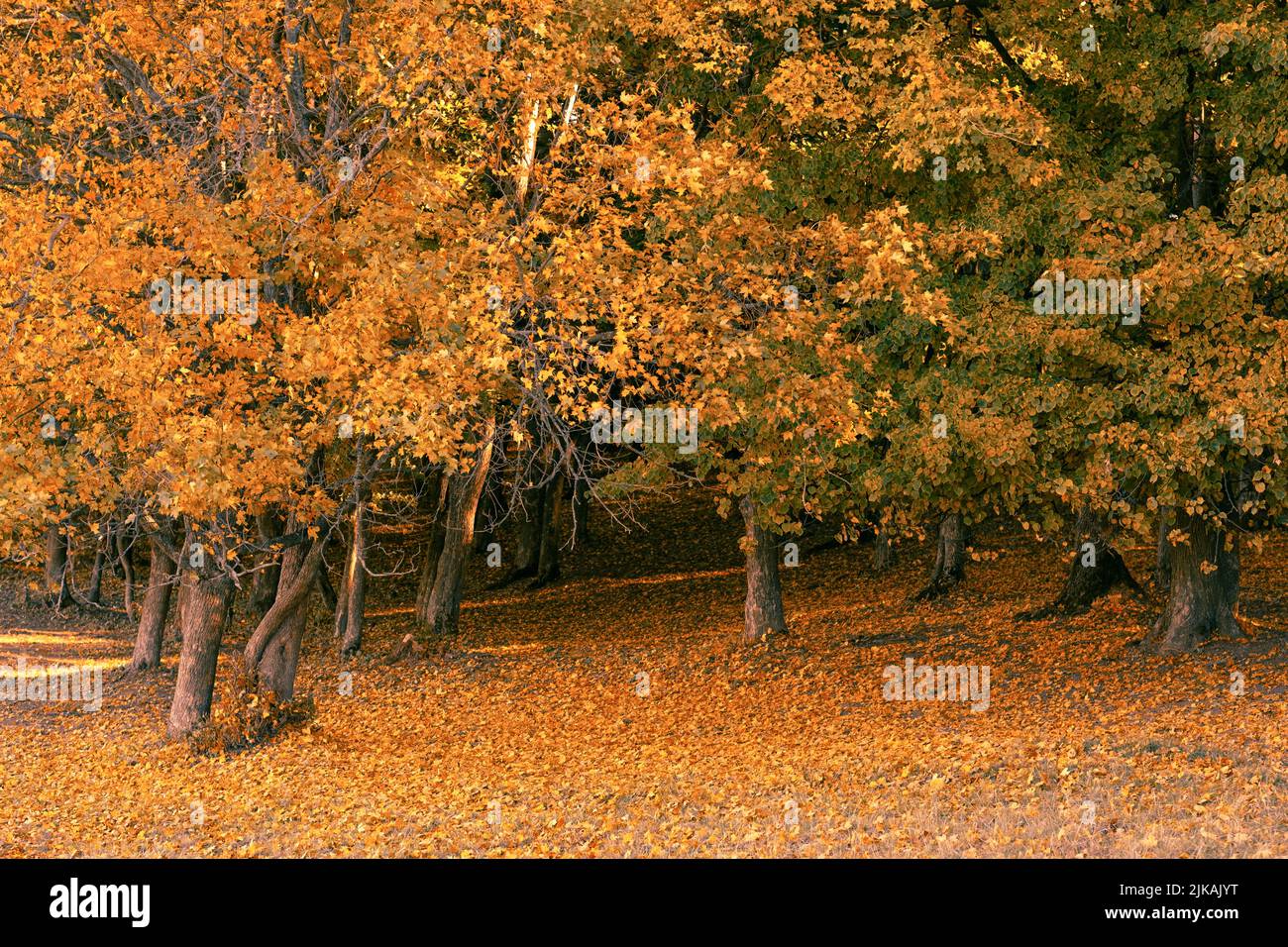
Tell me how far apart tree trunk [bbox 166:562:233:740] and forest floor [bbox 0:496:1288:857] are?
502mm

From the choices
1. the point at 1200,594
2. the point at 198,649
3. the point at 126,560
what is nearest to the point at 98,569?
the point at 198,649

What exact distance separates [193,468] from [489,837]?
3.99m

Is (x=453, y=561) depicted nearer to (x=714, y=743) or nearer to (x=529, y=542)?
(x=529, y=542)

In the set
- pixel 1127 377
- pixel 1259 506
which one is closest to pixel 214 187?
pixel 1127 377

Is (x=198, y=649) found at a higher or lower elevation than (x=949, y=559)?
higher

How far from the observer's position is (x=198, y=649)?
16.1 meters

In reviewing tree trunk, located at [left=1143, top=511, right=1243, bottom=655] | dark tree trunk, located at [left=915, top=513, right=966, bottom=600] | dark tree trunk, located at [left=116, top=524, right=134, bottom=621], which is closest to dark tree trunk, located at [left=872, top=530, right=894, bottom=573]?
dark tree trunk, located at [left=915, top=513, right=966, bottom=600]

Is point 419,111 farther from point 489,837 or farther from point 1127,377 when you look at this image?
point 1127,377

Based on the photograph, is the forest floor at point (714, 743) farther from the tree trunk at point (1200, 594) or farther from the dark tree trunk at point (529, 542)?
the dark tree trunk at point (529, 542)

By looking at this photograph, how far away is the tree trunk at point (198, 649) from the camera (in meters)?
16.1

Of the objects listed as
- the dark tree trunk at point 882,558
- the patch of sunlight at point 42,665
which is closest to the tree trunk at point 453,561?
the patch of sunlight at point 42,665

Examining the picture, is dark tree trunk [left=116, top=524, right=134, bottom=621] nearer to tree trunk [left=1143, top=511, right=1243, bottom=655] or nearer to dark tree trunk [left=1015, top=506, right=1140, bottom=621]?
tree trunk [left=1143, top=511, right=1243, bottom=655]

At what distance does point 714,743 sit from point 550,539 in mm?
17019

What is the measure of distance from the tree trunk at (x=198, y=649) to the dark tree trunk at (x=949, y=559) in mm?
13677
